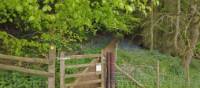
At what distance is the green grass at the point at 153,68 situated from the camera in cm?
1119

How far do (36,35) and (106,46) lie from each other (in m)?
4.09

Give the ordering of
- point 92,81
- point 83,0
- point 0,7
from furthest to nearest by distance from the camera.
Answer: point 92,81
point 0,7
point 83,0

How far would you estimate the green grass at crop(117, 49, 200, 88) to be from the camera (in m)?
11.2

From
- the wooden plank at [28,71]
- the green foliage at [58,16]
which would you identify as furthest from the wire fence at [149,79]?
the wooden plank at [28,71]

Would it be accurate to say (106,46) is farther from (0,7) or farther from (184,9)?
(0,7)

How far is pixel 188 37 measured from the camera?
14.7 meters

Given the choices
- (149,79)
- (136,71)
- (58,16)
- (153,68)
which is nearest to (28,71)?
(58,16)

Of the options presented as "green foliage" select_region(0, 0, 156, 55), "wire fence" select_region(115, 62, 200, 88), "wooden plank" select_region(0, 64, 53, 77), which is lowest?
"wire fence" select_region(115, 62, 200, 88)

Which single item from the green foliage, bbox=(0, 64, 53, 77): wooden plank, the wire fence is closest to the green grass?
the wire fence

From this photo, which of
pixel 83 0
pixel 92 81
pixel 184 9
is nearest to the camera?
pixel 83 0

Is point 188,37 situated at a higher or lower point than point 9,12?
lower

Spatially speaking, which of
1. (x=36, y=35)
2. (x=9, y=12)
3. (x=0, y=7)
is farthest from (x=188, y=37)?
(x=0, y=7)

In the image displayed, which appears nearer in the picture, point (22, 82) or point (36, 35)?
point (22, 82)

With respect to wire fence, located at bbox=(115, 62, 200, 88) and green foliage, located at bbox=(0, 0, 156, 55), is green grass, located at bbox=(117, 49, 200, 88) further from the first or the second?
green foliage, located at bbox=(0, 0, 156, 55)
